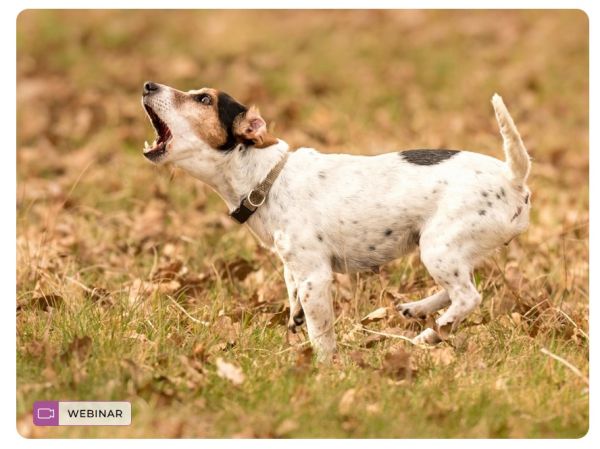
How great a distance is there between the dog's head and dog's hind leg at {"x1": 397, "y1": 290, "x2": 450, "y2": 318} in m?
1.10

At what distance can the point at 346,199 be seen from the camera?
500 cm

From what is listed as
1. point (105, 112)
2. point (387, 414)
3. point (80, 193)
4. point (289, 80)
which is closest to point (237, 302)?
point (387, 414)

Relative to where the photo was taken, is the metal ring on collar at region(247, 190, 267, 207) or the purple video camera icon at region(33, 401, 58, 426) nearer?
the purple video camera icon at region(33, 401, 58, 426)

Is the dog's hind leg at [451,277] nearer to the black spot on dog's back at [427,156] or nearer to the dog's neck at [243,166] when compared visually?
the black spot on dog's back at [427,156]

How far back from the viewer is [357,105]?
35.2 ft

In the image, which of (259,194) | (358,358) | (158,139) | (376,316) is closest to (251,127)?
(259,194)

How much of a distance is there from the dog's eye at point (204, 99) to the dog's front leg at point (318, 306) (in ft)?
3.12

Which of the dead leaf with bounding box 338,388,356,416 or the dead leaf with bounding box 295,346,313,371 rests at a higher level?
the dead leaf with bounding box 295,346,313,371

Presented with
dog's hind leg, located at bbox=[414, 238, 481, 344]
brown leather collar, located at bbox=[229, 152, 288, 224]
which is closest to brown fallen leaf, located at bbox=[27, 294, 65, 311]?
brown leather collar, located at bbox=[229, 152, 288, 224]

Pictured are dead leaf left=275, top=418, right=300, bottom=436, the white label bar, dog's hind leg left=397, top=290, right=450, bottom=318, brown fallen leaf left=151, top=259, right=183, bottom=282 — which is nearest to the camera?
dead leaf left=275, top=418, right=300, bottom=436

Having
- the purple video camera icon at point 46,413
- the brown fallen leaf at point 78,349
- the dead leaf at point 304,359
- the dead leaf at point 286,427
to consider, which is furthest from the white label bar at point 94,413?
the dead leaf at point 304,359

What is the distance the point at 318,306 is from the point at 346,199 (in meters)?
0.54

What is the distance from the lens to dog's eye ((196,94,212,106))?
16.6 ft

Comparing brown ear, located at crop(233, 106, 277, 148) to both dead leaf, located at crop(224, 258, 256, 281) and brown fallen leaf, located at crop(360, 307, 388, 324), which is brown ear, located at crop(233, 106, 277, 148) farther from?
dead leaf, located at crop(224, 258, 256, 281)
